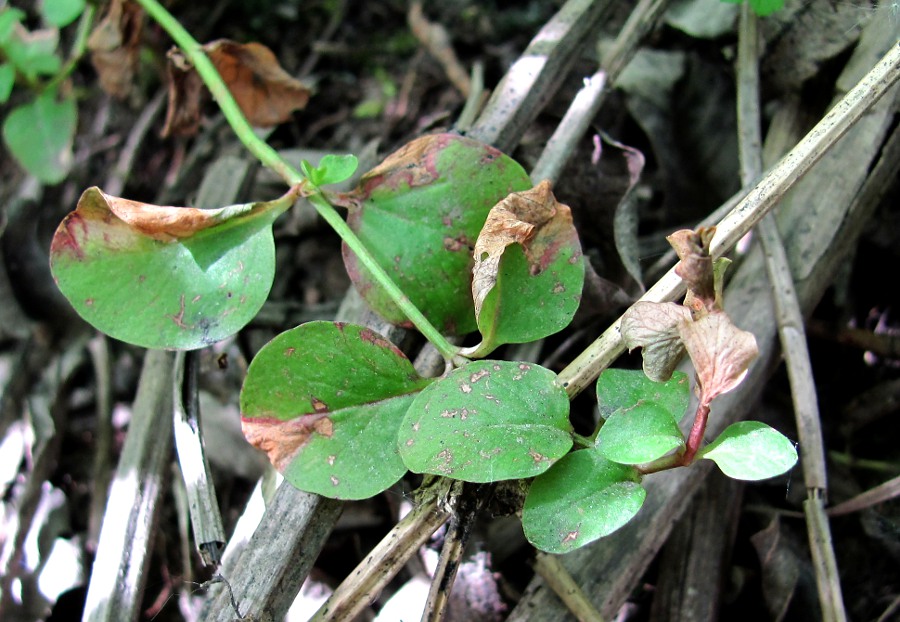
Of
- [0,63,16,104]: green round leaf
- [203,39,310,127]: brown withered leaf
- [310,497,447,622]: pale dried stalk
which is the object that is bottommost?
[310,497,447,622]: pale dried stalk

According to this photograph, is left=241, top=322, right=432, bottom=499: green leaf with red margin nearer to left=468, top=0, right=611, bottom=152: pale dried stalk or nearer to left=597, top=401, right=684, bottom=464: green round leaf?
left=597, top=401, right=684, bottom=464: green round leaf

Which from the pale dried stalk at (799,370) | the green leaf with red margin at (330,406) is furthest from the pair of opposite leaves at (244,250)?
the pale dried stalk at (799,370)

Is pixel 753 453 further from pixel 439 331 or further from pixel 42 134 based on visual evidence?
pixel 42 134

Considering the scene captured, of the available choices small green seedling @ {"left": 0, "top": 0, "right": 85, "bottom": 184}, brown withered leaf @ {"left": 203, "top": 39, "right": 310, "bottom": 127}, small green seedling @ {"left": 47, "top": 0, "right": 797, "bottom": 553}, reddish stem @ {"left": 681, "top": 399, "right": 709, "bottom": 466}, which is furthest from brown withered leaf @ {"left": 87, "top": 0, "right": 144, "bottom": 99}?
reddish stem @ {"left": 681, "top": 399, "right": 709, "bottom": 466}

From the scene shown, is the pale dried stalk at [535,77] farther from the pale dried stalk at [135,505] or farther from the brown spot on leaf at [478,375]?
the pale dried stalk at [135,505]

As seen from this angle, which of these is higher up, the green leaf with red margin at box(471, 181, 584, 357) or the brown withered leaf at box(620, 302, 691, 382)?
the green leaf with red margin at box(471, 181, 584, 357)

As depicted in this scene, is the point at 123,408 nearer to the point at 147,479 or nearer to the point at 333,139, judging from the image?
the point at 147,479
